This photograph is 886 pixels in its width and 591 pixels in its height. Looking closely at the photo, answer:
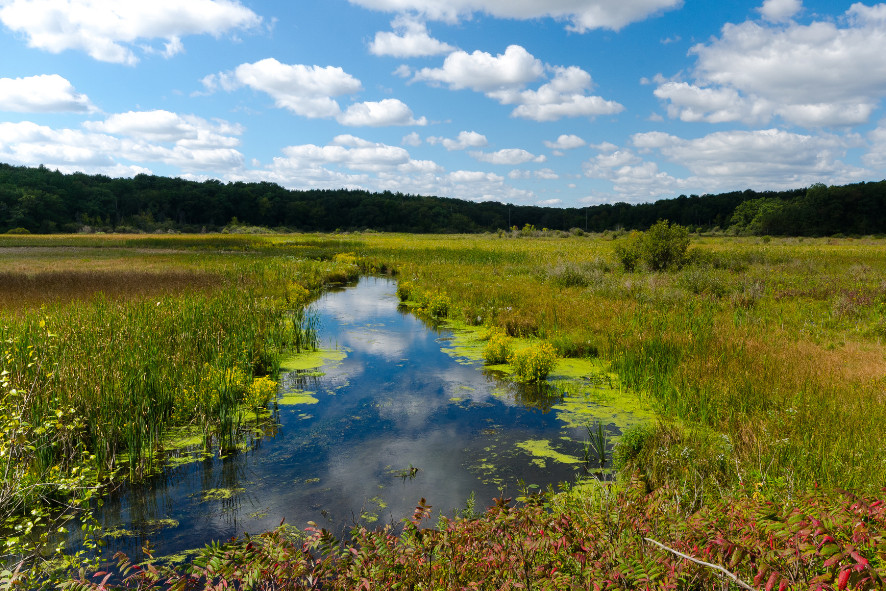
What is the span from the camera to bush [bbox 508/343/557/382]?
9391 mm

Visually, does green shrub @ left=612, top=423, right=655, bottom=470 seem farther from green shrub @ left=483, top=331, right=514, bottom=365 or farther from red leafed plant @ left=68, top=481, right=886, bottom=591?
green shrub @ left=483, top=331, right=514, bottom=365

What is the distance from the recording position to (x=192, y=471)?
5930 millimetres

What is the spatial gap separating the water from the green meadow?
0.44 m

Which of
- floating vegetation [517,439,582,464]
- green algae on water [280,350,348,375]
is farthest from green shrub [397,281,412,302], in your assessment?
floating vegetation [517,439,582,464]

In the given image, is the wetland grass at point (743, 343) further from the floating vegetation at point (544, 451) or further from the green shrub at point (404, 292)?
the floating vegetation at point (544, 451)

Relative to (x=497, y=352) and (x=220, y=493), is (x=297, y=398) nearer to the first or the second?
(x=220, y=493)

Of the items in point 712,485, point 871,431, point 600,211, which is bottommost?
point 712,485

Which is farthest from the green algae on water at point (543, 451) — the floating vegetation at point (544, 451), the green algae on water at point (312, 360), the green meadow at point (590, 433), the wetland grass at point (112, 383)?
the green algae on water at point (312, 360)

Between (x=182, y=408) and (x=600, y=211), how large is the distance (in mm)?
122773

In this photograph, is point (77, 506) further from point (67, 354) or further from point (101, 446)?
point (67, 354)

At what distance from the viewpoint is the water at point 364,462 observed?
491 cm

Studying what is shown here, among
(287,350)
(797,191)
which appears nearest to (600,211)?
(797,191)

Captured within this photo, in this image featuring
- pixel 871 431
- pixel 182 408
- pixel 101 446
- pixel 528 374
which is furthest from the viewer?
pixel 528 374

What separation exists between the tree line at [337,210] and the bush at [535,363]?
199 ft
